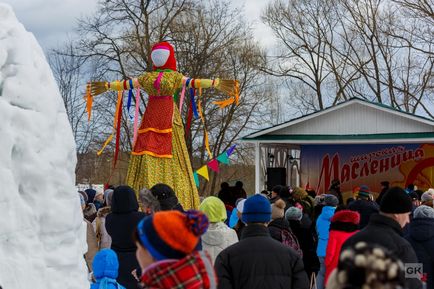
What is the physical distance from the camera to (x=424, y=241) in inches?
276

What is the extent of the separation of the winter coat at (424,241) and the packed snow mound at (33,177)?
3.13 metres

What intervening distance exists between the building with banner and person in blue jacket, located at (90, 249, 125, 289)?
1368 centimetres

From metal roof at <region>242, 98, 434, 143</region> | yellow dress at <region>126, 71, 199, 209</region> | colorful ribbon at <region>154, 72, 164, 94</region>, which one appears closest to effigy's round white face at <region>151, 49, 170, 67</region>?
yellow dress at <region>126, 71, 199, 209</region>

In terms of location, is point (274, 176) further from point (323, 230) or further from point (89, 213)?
point (89, 213)

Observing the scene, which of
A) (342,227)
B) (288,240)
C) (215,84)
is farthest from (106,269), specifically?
(215,84)

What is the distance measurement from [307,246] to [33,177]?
4.74 metres

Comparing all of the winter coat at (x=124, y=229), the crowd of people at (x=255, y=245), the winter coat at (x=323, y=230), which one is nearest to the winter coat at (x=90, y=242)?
the crowd of people at (x=255, y=245)

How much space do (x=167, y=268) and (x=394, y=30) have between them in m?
33.4

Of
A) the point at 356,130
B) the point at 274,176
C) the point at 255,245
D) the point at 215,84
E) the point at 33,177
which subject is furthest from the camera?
the point at 274,176

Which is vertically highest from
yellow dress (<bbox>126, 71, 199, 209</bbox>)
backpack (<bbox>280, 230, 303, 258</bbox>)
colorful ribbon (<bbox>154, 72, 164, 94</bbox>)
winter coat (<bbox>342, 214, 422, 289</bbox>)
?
colorful ribbon (<bbox>154, 72, 164, 94</bbox>)

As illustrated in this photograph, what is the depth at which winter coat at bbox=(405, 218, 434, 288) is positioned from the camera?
6.83 m

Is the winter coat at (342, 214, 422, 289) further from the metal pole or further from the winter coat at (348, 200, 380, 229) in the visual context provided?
the metal pole

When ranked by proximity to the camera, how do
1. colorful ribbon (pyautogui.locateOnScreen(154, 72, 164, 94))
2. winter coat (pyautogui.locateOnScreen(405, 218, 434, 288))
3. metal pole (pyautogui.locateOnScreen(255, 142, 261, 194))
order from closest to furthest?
winter coat (pyautogui.locateOnScreen(405, 218, 434, 288))
colorful ribbon (pyautogui.locateOnScreen(154, 72, 164, 94))
metal pole (pyautogui.locateOnScreen(255, 142, 261, 194))

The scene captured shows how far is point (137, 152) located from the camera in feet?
41.5
